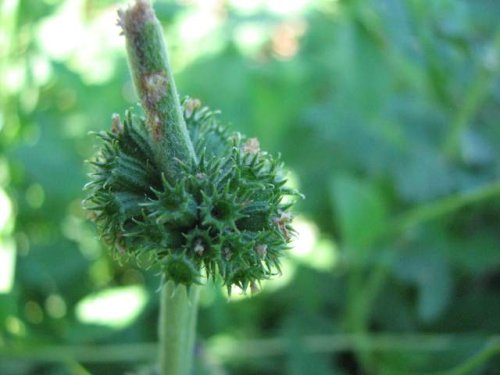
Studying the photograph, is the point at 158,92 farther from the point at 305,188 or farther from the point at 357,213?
the point at 305,188

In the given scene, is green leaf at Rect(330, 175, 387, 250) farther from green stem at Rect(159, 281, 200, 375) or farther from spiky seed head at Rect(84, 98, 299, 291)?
spiky seed head at Rect(84, 98, 299, 291)

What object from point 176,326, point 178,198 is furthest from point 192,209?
point 176,326

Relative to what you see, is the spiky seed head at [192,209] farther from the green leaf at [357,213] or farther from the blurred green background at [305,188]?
the green leaf at [357,213]

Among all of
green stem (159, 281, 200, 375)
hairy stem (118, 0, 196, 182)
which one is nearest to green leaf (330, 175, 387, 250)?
green stem (159, 281, 200, 375)

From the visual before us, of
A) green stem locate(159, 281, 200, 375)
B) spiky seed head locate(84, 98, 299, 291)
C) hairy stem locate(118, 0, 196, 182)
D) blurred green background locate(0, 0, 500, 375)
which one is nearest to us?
hairy stem locate(118, 0, 196, 182)

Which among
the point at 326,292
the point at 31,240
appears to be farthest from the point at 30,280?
the point at 326,292

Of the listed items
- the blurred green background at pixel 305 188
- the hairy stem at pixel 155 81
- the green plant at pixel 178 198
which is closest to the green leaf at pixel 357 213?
the blurred green background at pixel 305 188

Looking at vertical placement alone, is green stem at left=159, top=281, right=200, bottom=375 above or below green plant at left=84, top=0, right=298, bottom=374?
below

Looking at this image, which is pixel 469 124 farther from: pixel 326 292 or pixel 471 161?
pixel 326 292

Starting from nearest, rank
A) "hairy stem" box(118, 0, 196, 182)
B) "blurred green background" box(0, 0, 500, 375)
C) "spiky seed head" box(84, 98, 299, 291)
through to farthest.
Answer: "hairy stem" box(118, 0, 196, 182) < "spiky seed head" box(84, 98, 299, 291) < "blurred green background" box(0, 0, 500, 375)
